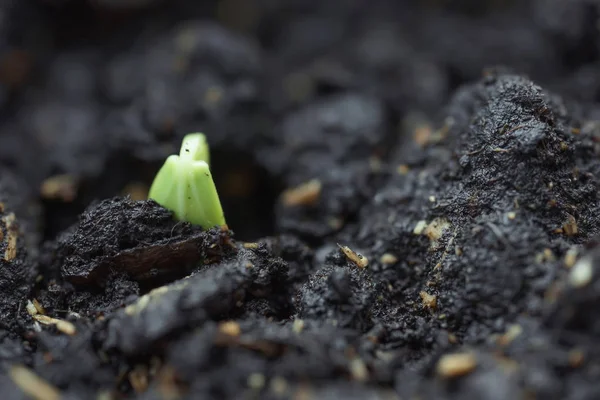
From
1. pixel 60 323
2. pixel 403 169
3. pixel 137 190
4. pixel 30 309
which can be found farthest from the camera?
pixel 137 190

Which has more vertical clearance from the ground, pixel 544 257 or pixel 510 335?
pixel 544 257

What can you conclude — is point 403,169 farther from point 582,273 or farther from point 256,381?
point 256,381

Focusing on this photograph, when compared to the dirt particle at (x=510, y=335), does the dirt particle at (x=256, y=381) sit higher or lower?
lower

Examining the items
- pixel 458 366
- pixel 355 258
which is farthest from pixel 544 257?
pixel 355 258

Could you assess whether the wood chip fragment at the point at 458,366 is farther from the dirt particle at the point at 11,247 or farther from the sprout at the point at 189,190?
the dirt particle at the point at 11,247

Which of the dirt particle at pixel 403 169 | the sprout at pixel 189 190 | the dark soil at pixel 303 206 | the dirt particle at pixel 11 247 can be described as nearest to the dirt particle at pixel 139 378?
the dark soil at pixel 303 206

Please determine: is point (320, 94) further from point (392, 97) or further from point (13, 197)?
point (13, 197)

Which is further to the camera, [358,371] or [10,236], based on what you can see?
[10,236]
